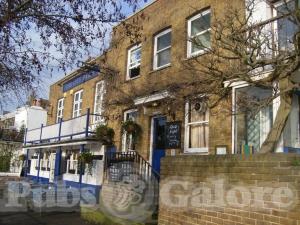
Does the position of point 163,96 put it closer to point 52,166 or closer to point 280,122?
point 280,122

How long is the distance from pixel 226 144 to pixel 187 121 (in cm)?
198

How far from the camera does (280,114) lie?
24.0 feet

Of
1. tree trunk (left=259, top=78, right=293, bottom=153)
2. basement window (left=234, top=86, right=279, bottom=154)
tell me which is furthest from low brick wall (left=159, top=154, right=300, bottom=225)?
basement window (left=234, top=86, right=279, bottom=154)

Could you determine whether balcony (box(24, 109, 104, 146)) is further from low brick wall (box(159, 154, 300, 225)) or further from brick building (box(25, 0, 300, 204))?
low brick wall (box(159, 154, 300, 225))

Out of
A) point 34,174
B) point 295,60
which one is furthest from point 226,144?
point 34,174

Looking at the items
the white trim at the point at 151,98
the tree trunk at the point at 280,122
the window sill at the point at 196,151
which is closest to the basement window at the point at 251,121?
the window sill at the point at 196,151

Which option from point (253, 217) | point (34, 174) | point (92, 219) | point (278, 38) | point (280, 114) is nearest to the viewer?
point (253, 217)

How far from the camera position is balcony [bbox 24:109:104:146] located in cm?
1648

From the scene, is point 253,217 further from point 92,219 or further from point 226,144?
point 92,219

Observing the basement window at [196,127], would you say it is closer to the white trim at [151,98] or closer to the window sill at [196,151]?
the window sill at [196,151]

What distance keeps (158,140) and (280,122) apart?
6.83 meters

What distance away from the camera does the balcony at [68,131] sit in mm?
16478

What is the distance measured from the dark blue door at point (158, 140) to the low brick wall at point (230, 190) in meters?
5.03

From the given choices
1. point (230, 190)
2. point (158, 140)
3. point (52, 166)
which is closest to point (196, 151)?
point (158, 140)
